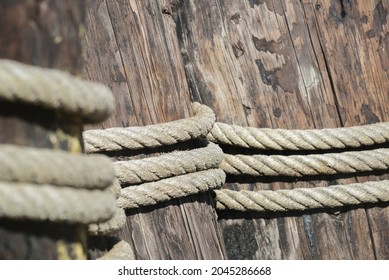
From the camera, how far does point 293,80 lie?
Result: 2129 millimetres

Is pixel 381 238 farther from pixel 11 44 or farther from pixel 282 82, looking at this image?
pixel 11 44

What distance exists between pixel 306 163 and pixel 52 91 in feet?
4.12

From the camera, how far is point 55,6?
1.05 m

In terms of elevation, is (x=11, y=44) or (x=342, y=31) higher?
(x=342, y=31)

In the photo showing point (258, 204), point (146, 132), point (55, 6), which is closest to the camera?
point (55, 6)

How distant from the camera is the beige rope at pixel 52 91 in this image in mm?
938

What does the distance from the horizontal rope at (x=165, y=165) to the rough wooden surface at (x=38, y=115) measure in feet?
2.39

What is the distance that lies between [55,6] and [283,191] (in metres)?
1.19

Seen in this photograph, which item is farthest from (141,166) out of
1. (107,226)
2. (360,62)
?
(360,62)

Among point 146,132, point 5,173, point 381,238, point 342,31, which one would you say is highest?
point 342,31

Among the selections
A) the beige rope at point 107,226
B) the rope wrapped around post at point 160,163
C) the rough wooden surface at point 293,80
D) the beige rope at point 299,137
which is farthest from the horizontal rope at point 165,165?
the beige rope at point 107,226

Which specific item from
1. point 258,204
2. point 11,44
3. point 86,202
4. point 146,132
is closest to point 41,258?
point 86,202

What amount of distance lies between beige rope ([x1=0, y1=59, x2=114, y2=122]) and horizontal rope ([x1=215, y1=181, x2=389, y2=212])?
1060 mm

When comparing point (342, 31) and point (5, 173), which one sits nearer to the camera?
point (5, 173)
